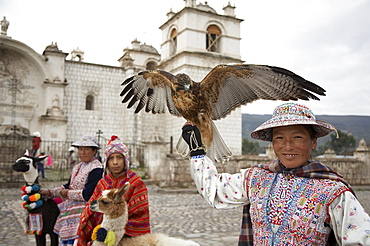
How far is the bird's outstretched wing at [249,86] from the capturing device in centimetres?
211

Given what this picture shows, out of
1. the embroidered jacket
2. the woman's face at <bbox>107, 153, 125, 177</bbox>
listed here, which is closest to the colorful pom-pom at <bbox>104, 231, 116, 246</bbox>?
the woman's face at <bbox>107, 153, 125, 177</bbox>

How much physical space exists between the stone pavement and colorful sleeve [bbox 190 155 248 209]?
3625 millimetres

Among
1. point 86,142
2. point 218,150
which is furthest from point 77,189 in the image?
point 218,150

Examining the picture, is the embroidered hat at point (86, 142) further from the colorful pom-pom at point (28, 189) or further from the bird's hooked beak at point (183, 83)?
the bird's hooked beak at point (183, 83)

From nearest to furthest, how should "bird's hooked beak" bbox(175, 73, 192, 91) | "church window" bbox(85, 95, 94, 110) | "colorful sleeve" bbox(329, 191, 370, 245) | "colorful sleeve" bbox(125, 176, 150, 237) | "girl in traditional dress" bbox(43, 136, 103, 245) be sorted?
"colorful sleeve" bbox(329, 191, 370, 245)
"bird's hooked beak" bbox(175, 73, 192, 91)
"colorful sleeve" bbox(125, 176, 150, 237)
"girl in traditional dress" bbox(43, 136, 103, 245)
"church window" bbox(85, 95, 94, 110)

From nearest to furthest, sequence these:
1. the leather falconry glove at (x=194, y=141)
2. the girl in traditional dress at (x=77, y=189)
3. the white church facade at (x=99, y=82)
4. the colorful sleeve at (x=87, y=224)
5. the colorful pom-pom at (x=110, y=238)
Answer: the leather falconry glove at (x=194, y=141) < the colorful pom-pom at (x=110, y=238) < the colorful sleeve at (x=87, y=224) < the girl in traditional dress at (x=77, y=189) < the white church facade at (x=99, y=82)

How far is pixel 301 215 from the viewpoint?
1750 mm

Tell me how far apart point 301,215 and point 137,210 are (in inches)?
77.4

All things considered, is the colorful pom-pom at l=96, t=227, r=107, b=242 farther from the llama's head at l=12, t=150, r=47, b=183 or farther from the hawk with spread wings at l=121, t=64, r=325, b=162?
the llama's head at l=12, t=150, r=47, b=183

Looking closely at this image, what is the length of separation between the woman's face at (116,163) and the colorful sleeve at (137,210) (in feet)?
0.56

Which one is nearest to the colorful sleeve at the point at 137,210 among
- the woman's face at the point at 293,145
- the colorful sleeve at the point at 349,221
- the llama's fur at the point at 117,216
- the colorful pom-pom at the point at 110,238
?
the llama's fur at the point at 117,216

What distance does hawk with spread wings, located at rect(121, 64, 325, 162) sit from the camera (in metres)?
2.21

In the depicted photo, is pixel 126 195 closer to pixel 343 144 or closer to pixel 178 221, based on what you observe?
pixel 178 221

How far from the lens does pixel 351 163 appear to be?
1773 cm
